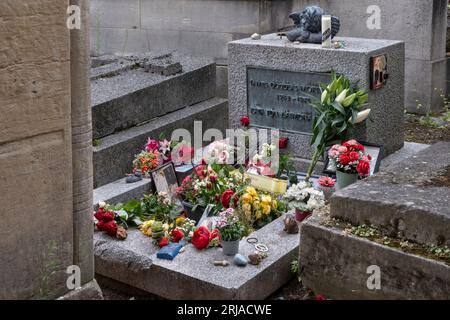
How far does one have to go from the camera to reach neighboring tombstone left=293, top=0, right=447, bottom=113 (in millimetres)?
9914

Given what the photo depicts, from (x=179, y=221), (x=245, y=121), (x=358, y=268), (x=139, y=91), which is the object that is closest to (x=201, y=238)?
(x=179, y=221)

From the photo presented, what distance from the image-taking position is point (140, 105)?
305 inches

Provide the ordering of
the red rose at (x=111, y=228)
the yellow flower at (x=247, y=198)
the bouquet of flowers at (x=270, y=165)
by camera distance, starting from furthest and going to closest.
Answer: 1. the bouquet of flowers at (x=270, y=165)
2. the yellow flower at (x=247, y=198)
3. the red rose at (x=111, y=228)

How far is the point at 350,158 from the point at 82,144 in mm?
3008

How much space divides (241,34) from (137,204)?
14.3 ft

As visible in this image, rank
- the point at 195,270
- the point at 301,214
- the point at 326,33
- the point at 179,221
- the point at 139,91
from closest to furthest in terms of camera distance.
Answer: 1. the point at 195,270
2. the point at 301,214
3. the point at 179,221
4. the point at 326,33
5. the point at 139,91

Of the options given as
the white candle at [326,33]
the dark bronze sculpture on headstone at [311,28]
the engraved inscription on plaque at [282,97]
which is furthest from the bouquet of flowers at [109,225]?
the dark bronze sculpture on headstone at [311,28]

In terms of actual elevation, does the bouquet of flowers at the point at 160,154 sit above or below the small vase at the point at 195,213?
above

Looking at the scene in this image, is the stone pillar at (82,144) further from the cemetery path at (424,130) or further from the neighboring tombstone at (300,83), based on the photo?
the cemetery path at (424,130)

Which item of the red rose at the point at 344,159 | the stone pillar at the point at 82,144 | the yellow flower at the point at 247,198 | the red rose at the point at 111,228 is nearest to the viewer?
the stone pillar at the point at 82,144

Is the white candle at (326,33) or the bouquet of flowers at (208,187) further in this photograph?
the white candle at (326,33)

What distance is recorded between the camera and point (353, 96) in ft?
21.8

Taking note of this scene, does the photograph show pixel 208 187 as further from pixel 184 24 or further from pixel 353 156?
pixel 184 24

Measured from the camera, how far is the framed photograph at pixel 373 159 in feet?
21.8
